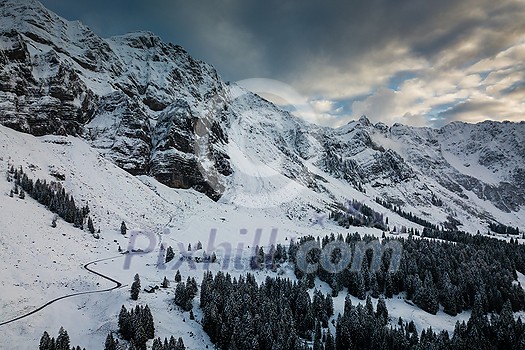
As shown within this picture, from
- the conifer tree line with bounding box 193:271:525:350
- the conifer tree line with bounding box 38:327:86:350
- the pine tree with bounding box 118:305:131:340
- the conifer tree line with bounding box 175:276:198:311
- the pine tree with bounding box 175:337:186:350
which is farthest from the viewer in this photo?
the conifer tree line with bounding box 175:276:198:311

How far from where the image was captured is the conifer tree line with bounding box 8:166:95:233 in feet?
338

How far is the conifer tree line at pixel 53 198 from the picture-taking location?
102938mm

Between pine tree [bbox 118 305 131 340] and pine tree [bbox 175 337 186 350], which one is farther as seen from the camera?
pine tree [bbox 118 305 131 340]

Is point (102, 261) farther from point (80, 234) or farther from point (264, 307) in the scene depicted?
point (264, 307)

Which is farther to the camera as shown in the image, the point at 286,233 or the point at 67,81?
the point at 67,81

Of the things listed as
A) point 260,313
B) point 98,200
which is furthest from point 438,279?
point 98,200

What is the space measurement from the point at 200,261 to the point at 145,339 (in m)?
47.2

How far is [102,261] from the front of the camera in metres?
90.1

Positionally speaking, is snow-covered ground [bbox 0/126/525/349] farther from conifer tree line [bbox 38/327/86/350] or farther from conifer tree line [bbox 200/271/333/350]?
conifer tree line [bbox 200/271/333/350]

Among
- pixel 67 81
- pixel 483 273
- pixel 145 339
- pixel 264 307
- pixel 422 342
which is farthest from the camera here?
pixel 67 81

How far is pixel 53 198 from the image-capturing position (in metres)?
105

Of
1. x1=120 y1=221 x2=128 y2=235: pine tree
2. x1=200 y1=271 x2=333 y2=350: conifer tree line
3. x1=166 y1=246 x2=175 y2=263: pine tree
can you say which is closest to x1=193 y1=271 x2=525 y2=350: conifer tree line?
x1=200 y1=271 x2=333 y2=350: conifer tree line

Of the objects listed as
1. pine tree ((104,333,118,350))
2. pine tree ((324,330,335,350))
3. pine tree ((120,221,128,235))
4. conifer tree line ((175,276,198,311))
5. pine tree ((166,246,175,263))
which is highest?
pine tree ((120,221,128,235))

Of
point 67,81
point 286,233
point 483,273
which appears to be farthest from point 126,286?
point 67,81
